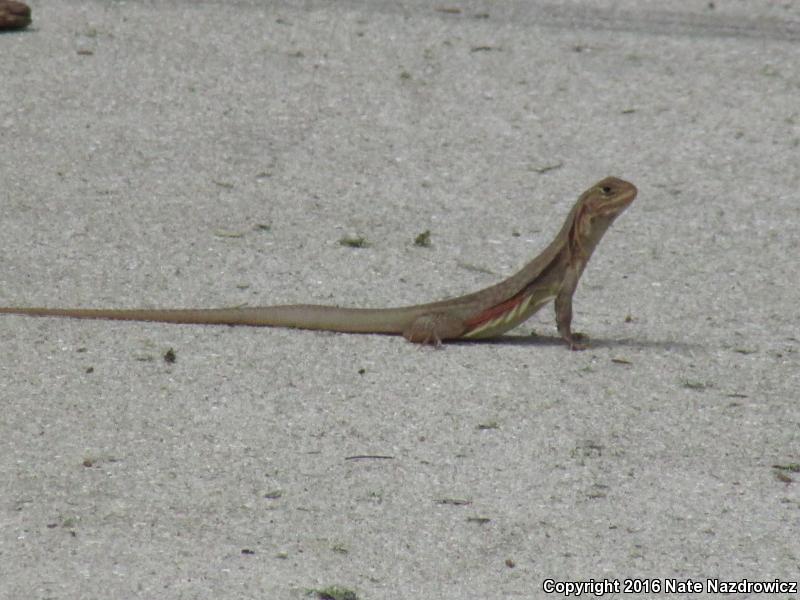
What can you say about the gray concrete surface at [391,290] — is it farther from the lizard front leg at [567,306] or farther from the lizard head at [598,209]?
the lizard head at [598,209]

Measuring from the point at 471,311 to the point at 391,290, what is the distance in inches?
27.6

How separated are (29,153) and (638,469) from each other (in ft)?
14.3

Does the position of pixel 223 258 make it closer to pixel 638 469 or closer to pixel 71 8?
pixel 638 469

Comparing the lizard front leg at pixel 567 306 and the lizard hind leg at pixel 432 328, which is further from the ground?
the lizard front leg at pixel 567 306

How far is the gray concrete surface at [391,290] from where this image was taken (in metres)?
4.71

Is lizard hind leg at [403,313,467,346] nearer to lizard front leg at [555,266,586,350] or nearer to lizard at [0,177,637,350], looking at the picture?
lizard at [0,177,637,350]

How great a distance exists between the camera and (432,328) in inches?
245

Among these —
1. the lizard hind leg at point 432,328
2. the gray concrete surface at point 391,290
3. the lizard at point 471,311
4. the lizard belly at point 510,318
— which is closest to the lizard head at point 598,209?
the lizard at point 471,311

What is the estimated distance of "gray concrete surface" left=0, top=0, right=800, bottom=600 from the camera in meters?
4.71

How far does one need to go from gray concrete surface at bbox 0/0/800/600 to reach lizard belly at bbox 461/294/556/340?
0.08 m

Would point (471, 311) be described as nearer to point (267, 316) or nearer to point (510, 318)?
point (510, 318)

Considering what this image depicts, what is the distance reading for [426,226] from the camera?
25.2ft

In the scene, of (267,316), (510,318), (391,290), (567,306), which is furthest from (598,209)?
(267,316)

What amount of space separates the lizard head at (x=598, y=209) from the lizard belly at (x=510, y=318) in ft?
0.92
